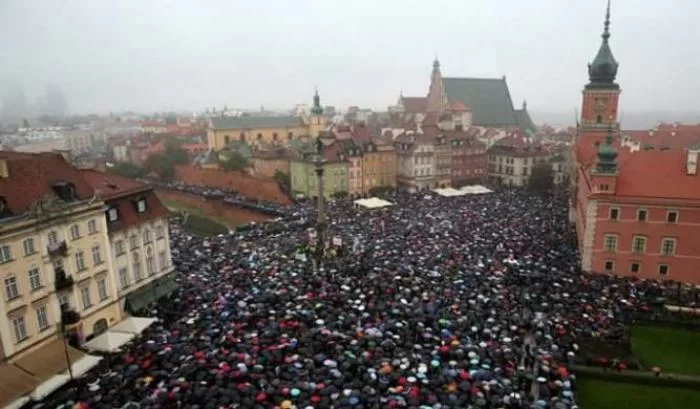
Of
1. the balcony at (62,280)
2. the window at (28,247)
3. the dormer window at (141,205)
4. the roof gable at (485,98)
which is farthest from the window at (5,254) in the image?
the roof gable at (485,98)

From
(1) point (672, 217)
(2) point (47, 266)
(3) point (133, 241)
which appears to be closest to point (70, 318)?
(2) point (47, 266)

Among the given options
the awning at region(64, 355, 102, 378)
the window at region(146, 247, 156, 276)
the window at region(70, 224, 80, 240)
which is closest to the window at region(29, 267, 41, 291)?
the window at region(70, 224, 80, 240)

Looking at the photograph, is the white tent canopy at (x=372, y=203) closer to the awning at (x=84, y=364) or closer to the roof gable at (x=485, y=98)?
the awning at (x=84, y=364)

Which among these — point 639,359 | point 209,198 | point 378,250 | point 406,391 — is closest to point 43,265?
point 406,391

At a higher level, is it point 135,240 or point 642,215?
point 135,240

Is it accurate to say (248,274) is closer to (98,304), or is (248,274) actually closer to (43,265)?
(98,304)

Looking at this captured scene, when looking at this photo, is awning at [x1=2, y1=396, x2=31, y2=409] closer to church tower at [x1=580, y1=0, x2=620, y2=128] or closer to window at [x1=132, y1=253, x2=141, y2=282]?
window at [x1=132, y1=253, x2=141, y2=282]

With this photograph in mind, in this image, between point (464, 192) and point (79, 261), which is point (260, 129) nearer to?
point (464, 192)
